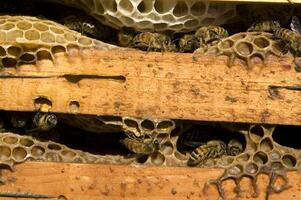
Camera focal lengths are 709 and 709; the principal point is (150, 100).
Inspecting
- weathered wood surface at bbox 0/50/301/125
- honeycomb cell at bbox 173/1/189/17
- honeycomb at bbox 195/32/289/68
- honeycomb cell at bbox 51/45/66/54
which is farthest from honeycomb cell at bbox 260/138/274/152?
honeycomb cell at bbox 51/45/66/54

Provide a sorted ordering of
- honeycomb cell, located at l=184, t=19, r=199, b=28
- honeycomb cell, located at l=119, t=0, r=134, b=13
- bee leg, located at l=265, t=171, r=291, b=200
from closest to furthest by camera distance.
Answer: bee leg, located at l=265, t=171, r=291, b=200 < honeycomb cell, located at l=119, t=0, r=134, b=13 < honeycomb cell, located at l=184, t=19, r=199, b=28

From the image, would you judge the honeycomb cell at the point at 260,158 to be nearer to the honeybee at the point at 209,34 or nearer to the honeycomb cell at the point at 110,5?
the honeybee at the point at 209,34

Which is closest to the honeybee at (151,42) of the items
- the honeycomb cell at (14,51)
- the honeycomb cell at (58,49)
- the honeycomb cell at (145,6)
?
the honeycomb cell at (145,6)

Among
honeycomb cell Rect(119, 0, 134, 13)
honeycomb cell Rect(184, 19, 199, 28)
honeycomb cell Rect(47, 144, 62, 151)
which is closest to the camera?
honeycomb cell Rect(119, 0, 134, 13)

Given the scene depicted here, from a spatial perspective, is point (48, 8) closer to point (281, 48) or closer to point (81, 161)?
point (81, 161)

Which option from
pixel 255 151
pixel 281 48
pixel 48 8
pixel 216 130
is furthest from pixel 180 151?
pixel 48 8

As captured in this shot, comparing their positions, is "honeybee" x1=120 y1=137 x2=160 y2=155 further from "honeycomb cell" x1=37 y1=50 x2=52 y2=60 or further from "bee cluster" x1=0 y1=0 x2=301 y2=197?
"honeycomb cell" x1=37 y1=50 x2=52 y2=60
